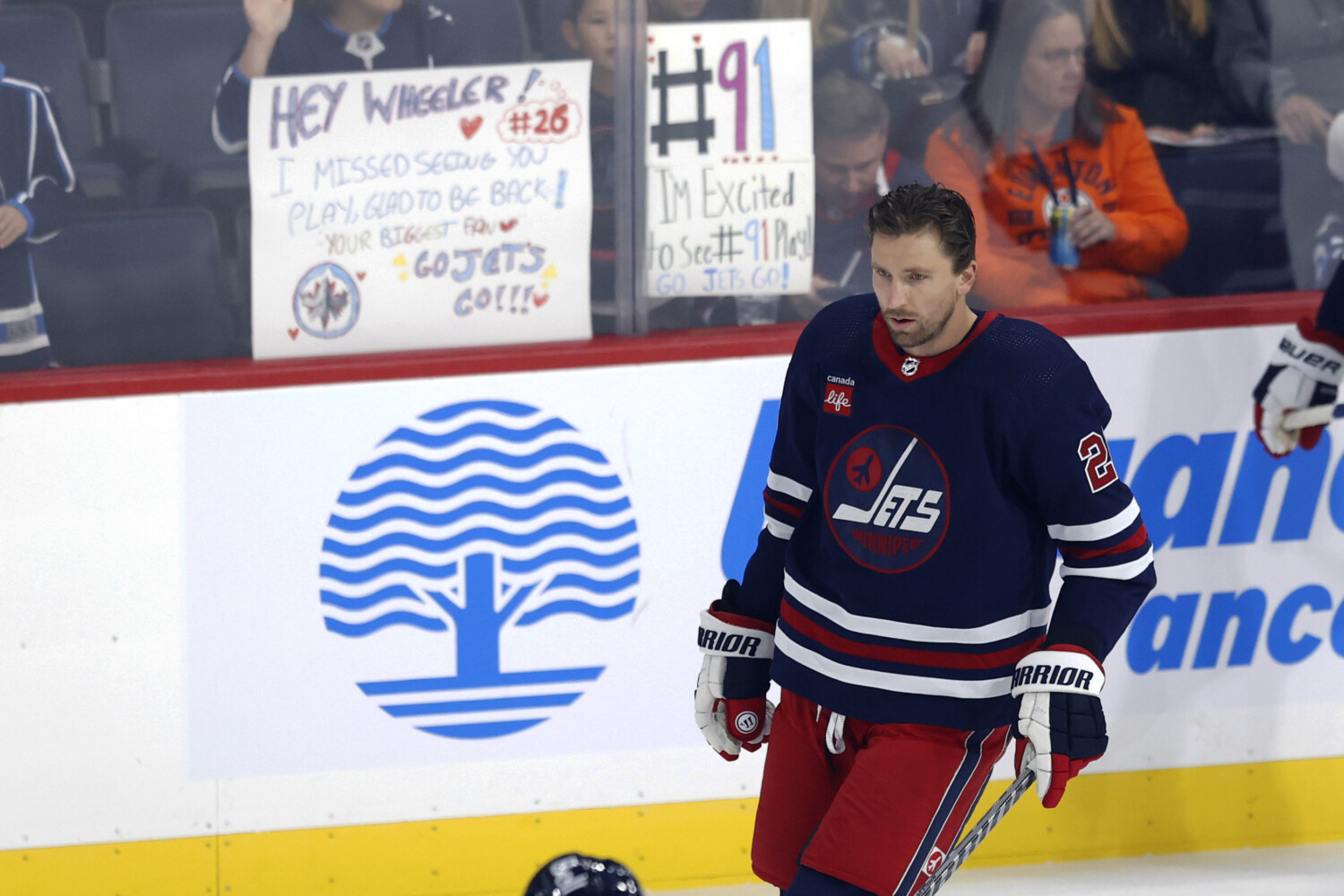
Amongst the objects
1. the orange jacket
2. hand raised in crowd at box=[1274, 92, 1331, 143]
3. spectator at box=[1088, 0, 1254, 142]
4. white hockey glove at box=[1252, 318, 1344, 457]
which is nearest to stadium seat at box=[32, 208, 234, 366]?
the orange jacket

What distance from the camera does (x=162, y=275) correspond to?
2.82 metres

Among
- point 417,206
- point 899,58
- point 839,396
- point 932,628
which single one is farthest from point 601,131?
point 932,628

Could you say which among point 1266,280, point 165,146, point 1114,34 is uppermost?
point 1114,34

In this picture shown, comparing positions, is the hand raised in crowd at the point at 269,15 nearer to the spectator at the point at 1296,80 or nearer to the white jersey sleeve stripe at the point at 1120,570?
the white jersey sleeve stripe at the point at 1120,570

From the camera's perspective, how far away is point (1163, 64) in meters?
3.12

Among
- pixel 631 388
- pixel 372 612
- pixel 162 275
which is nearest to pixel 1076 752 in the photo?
pixel 631 388

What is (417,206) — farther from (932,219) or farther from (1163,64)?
(1163,64)

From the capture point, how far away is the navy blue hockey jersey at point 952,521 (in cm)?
193

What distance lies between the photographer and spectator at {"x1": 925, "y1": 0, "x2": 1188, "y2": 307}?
3.05 m

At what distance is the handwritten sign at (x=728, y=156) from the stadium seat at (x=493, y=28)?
0.86 feet

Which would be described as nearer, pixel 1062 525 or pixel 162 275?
pixel 1062 525

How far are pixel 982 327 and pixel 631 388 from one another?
1037mm

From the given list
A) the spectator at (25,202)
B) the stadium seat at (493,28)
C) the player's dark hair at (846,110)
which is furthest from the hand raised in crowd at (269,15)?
the player's dark hair at (846,110)

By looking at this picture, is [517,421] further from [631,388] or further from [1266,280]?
[1266,280]
